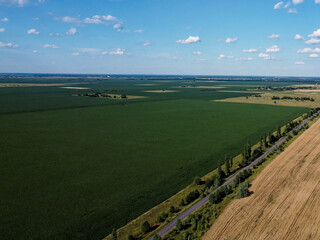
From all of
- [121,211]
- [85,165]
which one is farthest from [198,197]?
[85,165]

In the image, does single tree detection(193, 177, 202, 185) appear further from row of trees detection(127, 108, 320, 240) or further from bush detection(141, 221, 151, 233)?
bush detection(141, 221, 151, 233)

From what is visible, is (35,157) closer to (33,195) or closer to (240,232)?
(33,195)

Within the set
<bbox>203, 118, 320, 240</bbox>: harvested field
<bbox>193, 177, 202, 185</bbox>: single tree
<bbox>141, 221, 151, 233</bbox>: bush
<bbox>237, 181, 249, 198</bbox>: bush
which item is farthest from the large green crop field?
<bbox>203, 118, 320, 240</bbox>: harvested field

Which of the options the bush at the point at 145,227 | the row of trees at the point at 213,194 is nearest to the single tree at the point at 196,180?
the row of trees at the point at 213,194

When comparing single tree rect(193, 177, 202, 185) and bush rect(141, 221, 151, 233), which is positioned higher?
single tree rect(193, 177, 202, 185)

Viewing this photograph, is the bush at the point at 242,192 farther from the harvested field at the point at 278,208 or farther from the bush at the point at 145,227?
the bush at the point at 145,227

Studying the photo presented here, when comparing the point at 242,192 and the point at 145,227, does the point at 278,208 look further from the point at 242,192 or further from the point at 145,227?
the point at 145,227
